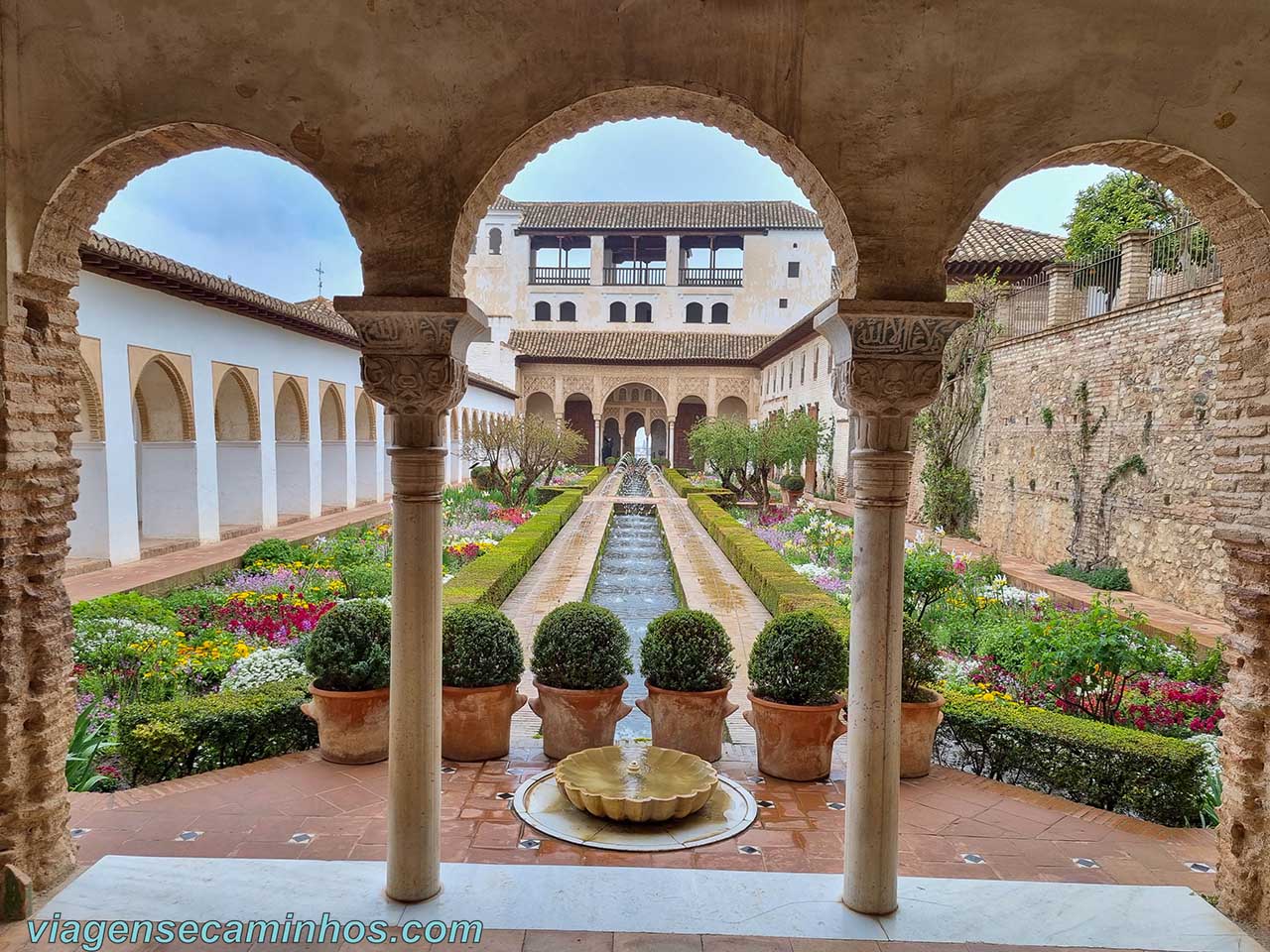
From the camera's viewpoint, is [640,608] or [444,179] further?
[640,608]

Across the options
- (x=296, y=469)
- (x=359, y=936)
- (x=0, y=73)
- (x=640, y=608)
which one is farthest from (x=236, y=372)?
(x=359, y=936)

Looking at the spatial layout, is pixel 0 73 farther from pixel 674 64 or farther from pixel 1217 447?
pixel 1217 447

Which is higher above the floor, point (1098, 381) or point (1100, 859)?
point (1098, 381)

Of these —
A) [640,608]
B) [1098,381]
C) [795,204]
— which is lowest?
[640,608]

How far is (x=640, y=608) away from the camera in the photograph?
10898mm

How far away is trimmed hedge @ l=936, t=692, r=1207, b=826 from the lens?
14.7ft

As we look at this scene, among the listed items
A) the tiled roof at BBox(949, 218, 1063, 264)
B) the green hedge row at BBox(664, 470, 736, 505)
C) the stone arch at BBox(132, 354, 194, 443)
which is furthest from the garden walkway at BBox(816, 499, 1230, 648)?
the stone arch at BBox(132, 354, 194, 443)

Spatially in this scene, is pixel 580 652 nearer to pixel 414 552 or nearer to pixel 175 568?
pixel 414 552

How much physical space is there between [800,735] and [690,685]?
752mm

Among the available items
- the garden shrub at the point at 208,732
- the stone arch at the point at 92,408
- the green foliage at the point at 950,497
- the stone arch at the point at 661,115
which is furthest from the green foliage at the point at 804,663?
the green foliage at the point at 950,497

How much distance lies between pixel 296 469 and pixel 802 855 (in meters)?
14.6

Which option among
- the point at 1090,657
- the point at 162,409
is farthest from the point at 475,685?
the point at 162,409

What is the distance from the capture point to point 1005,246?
20.9 metres

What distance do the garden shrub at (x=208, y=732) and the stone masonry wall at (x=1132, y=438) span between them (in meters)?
7.92
